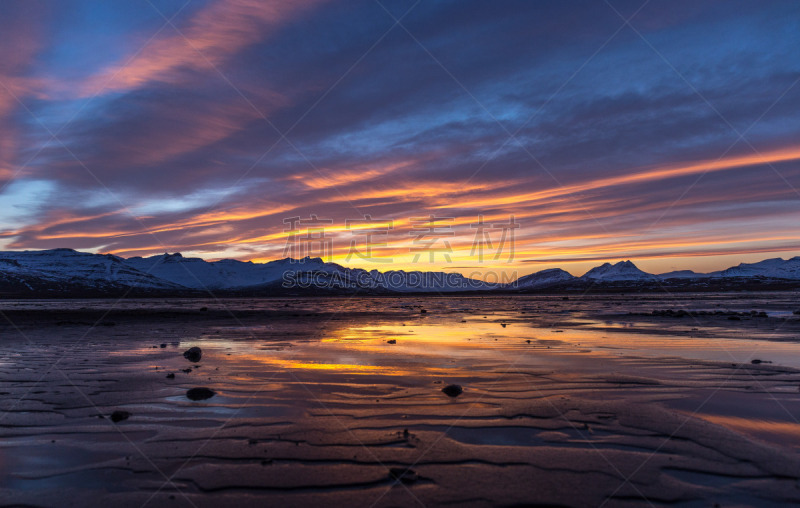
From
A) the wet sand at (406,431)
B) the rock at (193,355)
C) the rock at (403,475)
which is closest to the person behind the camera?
the wet sand at (406,431)

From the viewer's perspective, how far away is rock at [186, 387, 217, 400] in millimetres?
11031

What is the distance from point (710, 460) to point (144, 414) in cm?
1072

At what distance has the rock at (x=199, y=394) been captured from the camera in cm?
1103

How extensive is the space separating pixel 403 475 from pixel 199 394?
6933 mm

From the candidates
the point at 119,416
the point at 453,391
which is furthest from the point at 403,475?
the point at 119,416

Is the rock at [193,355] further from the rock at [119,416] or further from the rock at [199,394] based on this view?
the rock at [119,416]

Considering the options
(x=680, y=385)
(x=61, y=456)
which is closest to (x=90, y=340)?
(x=61, y=456)

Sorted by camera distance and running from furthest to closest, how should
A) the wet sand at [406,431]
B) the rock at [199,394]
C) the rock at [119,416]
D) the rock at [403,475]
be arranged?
the rock at [199,394], the rock at [119,416], the rock at [403,475], the wet sand at [406,431]

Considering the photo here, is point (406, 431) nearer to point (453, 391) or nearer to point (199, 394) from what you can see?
point (453, 391)

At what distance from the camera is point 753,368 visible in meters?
14.3

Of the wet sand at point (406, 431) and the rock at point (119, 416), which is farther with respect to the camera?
the rock at point (119, 416)

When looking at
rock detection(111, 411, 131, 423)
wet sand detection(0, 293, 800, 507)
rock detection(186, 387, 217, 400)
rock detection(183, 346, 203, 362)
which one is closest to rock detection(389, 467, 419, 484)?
wet sand detection(0, 293, 800, 507)

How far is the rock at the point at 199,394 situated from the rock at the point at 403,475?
654cm

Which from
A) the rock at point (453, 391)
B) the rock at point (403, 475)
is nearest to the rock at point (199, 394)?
the rock at point (453, 391)
